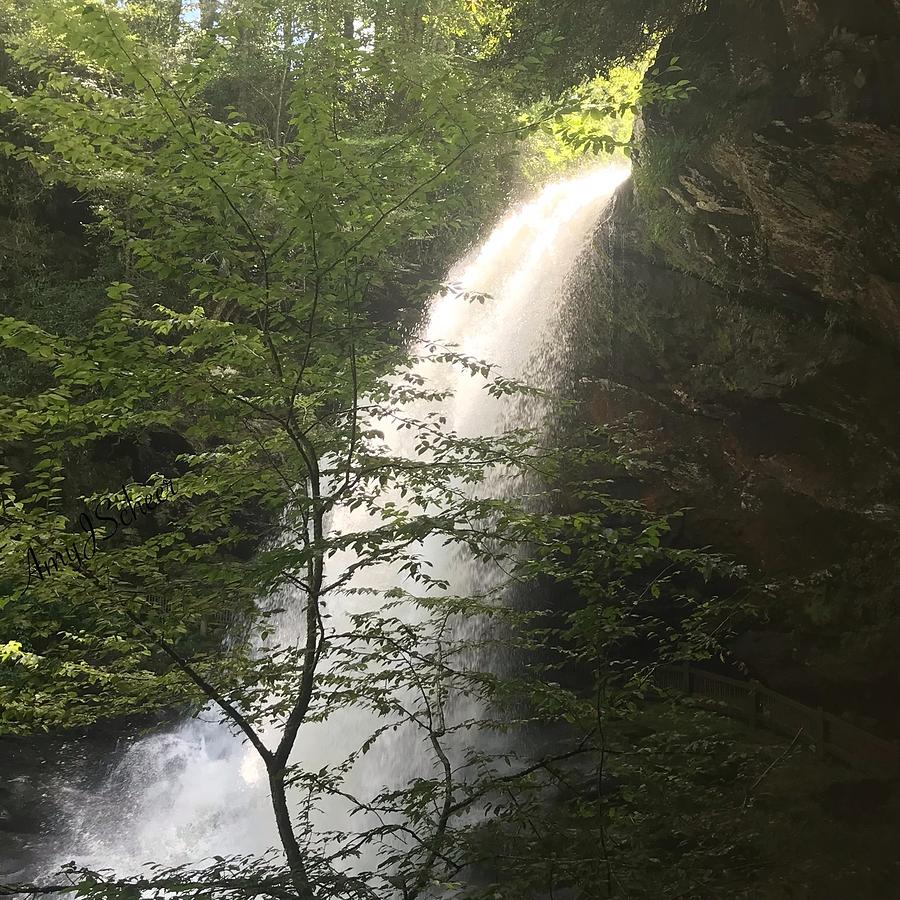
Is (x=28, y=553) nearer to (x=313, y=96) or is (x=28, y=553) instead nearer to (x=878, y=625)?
(x=313, y=96)

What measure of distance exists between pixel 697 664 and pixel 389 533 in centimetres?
914

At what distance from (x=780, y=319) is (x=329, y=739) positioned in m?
8.48

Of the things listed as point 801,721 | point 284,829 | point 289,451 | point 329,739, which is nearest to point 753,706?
point 801,721

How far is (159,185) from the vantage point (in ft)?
12.2

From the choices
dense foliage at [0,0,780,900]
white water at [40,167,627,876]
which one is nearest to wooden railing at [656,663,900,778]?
dense foliage at [0,0,780,900]

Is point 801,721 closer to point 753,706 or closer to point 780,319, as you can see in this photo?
point 753,706

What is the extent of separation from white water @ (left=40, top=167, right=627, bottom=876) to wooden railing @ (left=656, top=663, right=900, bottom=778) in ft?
13.2

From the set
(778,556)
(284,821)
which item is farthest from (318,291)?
(778,556)

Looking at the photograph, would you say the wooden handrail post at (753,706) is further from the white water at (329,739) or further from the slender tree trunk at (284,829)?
the slender tree trunk at (284,829)

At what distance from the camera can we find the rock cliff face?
5.72 metres

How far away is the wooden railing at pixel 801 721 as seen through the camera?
8.17 metres

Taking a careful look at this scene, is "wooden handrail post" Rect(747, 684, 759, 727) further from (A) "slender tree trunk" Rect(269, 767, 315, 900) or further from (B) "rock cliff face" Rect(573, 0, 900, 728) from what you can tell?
A: (A) "slender tree trunk" Rect(269, 767, 315, 900)

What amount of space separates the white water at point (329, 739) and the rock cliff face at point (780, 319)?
4.62 ft

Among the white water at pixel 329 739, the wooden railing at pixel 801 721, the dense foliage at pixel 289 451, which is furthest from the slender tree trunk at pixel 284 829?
the white water at pixel 329 739
